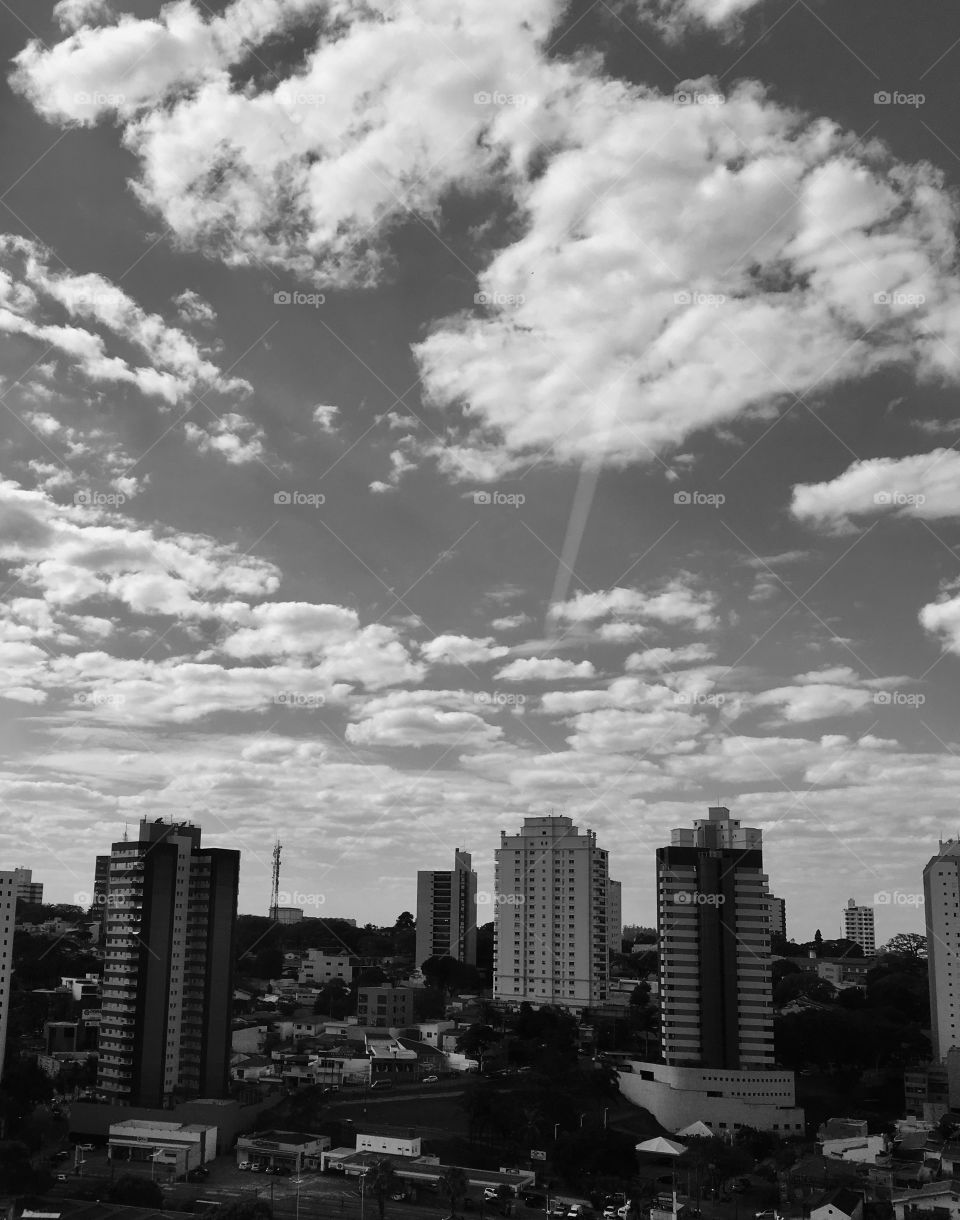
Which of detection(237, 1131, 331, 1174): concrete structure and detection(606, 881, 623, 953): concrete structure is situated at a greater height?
detection(606, 881, 623, 953): concrete structure

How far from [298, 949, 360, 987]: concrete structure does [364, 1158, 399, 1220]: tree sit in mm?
53284

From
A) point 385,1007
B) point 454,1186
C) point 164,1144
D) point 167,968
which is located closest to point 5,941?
point 167,968

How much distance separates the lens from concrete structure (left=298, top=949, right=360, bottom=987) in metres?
90.2

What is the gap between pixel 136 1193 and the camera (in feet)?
111

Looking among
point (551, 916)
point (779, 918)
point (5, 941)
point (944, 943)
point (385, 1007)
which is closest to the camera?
point (5, 941)

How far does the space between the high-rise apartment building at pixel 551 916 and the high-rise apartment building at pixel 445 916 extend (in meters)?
15.4

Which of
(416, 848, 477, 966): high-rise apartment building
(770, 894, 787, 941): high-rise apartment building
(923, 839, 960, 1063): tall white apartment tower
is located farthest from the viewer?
(770, 894, 787, 941): high-rise apartment building

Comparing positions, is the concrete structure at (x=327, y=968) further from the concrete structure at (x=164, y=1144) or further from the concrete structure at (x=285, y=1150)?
the concrete structure at (x=164, y=1144)

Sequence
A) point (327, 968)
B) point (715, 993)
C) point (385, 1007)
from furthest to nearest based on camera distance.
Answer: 1. point (327, 968)
2. point (385, 1007)
3. point (715, 993)

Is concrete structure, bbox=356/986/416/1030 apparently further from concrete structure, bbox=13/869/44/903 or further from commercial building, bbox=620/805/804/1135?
concrete structure, bbox=13/869/44/903

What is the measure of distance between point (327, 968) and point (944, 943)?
48480 millimetres

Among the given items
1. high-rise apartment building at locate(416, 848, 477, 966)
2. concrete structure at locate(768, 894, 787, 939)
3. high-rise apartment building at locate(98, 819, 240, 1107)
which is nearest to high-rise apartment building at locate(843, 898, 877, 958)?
concrete structure at locate(768, 894, 787, 939)

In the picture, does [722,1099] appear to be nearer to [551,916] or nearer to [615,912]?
[551,916]

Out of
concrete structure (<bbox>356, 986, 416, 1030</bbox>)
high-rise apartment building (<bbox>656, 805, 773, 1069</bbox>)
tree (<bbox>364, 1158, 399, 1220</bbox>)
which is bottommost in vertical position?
tree (<bbox>364, 1158, 399, 1220</bbox>)
